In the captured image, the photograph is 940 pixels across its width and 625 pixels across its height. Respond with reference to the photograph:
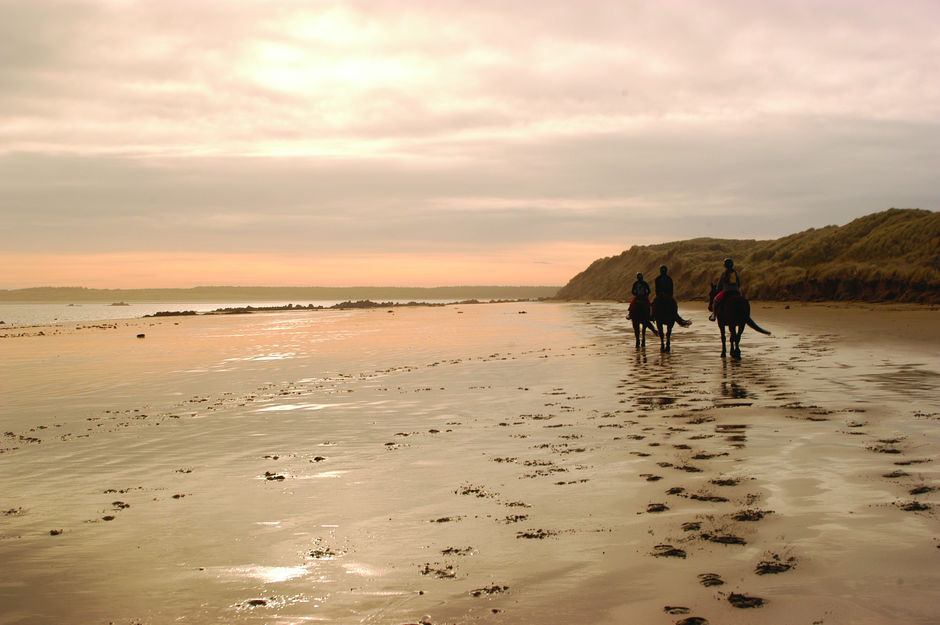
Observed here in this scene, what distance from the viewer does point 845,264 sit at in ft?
136

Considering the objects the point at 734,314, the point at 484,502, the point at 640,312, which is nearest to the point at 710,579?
the point at 484,502

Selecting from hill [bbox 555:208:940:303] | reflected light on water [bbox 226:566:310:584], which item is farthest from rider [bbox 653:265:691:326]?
hill [bbox 555:208:940:303]

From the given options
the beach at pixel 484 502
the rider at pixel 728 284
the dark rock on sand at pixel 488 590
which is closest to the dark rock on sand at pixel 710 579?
the beach at pixel 484 502

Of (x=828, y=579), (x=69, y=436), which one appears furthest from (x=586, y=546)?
(x=69, y=436)

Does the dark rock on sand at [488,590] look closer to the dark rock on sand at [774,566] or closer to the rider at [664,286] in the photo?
the dark rock on sand at [774,566]

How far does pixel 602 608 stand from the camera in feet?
12.1

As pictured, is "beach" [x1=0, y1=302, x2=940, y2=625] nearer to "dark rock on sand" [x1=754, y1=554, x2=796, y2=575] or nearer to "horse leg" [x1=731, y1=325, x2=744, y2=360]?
"dark rock on sand" [x1=754, y1=554, x2=796, y2=575]

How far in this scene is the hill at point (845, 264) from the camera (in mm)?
36531

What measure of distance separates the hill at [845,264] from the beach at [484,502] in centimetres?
2818

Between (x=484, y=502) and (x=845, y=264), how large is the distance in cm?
4256

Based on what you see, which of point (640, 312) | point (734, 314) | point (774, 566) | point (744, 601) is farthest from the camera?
point (640, 312)

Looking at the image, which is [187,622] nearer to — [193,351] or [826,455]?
[826,455]

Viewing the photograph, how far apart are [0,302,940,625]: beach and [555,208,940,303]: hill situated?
28.2 m

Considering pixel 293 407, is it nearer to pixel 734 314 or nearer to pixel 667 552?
pixel 667 552
